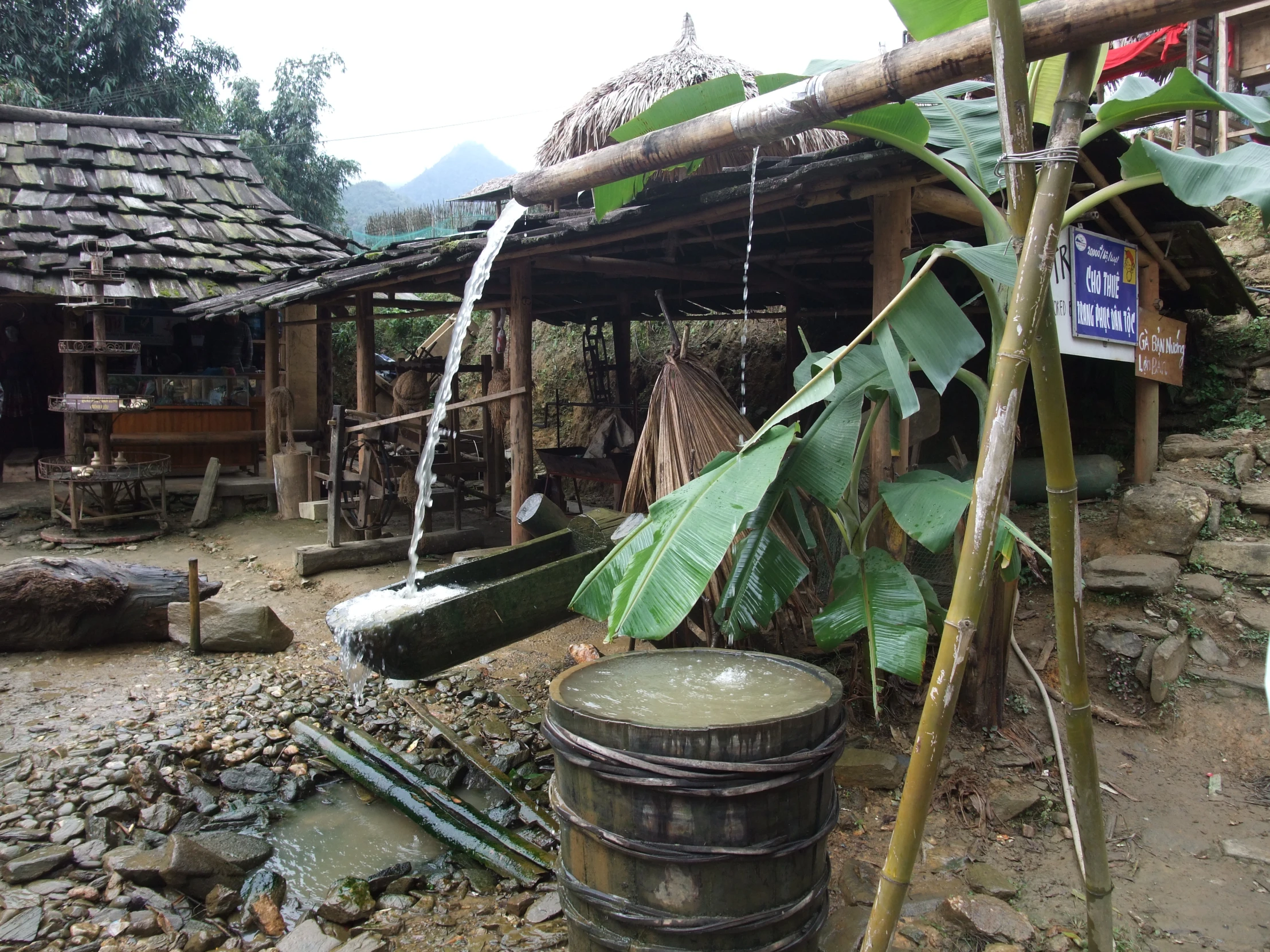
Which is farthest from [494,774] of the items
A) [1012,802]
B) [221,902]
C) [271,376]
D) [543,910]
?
[271,376]

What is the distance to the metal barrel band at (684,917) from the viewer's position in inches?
83.0

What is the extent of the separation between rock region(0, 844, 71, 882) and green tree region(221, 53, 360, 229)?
16.5m

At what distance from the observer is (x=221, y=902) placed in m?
3.25

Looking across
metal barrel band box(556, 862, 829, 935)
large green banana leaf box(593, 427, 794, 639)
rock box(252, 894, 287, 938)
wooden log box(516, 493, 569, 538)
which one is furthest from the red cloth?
rock box(252, 894, 287, 938)

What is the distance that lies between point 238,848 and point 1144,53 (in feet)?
42.3

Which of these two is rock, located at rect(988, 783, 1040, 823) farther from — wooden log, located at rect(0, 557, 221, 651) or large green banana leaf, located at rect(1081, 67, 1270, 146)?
wooden log, located at rect(0, 557, 221, 651)

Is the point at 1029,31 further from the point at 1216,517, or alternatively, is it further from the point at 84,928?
the point at 1216,517

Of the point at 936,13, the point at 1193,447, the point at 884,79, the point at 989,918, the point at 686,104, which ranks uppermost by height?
the point at 936,13

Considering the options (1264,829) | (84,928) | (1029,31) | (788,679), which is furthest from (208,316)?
(1264,829)

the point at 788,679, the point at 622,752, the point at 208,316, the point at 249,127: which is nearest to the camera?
the point at 622,752

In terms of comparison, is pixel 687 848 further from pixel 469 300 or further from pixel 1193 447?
pixel 1193 447

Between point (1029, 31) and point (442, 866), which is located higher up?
point (1029, 31)

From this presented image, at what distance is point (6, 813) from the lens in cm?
361

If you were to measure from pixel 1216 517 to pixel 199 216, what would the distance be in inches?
462
